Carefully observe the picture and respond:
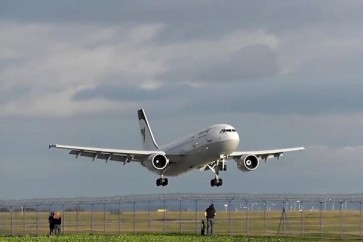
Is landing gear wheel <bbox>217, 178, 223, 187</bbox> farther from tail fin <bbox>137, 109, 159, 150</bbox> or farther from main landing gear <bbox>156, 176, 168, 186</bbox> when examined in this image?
tail fin <bbox>137, 109, 159, 150</bbox>

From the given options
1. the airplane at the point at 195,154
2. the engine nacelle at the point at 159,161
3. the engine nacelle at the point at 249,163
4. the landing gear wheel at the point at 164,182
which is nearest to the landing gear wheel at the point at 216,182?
the airplane at the point at 195,154

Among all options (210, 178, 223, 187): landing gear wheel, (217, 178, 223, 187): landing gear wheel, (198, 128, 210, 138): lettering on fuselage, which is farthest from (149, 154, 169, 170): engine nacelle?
(217, 178, 223, 187): landing gear wheel

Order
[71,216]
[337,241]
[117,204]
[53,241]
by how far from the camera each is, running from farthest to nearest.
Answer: [71,216] < [117,204] < [337,241] < [53,241]

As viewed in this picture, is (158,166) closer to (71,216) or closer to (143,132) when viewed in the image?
(143,132)

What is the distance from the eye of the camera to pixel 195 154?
83.9 m

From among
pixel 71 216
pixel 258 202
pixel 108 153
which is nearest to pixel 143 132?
pixel 108 153

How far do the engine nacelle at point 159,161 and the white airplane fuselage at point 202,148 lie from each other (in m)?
0.77

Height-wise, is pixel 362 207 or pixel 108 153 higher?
pixel 108 153

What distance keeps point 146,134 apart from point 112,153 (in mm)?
28745

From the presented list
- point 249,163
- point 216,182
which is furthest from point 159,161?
point 249,163

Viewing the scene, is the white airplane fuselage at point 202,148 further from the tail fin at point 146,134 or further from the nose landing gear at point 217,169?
the tail fin at point 146,134

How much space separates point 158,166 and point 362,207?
2232 cm

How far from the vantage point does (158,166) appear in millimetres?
88562

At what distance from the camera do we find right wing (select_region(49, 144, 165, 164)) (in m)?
88.8
